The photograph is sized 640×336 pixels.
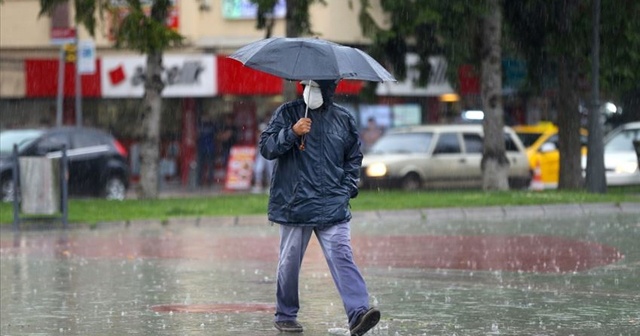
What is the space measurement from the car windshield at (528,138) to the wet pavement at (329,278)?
574 inches

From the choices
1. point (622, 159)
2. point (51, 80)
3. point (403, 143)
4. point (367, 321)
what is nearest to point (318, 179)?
point (367, 321)

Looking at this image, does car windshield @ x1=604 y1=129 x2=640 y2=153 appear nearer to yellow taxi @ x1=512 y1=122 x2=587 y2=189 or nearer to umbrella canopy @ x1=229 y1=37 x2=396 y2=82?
yellow taxi @ x1=512 y1=122 x2=587 y2=189

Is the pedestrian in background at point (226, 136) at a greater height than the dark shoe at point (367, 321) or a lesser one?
lesser

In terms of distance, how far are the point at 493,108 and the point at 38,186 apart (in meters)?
9.74

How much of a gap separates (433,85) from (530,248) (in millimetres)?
27264

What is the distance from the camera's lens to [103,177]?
99.1 ft

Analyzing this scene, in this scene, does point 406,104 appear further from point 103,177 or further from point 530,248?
point 530,248

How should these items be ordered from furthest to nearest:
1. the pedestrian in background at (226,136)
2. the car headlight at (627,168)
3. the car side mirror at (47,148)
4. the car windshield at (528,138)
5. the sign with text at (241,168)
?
the pedestrian in background at (226,136) < the car windshield at (528,138) < the sign with text at (241,168) < the car headlight at (627,168) < the car side mirror at (47,148)

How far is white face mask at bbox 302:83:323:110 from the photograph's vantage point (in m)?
8.95

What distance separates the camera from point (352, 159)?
359 inches

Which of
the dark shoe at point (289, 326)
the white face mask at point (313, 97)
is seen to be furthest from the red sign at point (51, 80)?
the white face mask at point (313, 97)

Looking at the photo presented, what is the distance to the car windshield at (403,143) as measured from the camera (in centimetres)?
3148

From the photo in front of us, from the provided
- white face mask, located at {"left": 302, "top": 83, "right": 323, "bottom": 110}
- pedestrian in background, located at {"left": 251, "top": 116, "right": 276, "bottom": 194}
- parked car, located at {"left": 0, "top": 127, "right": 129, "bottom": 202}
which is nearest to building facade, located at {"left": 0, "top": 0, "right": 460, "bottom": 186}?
pedestrian in background, located at {"left": 251, "top": 116, "right": 276, "bottom": 194}

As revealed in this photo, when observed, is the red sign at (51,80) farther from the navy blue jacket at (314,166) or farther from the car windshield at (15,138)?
the navy blue jacket at (314,166)
